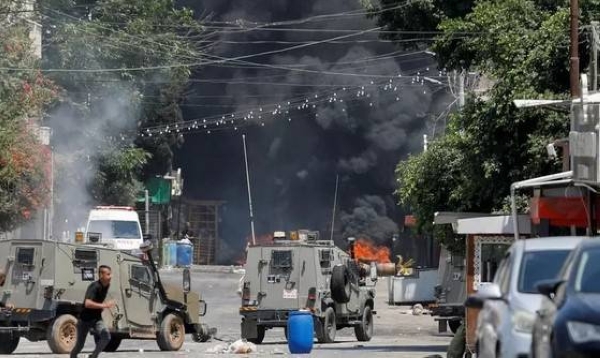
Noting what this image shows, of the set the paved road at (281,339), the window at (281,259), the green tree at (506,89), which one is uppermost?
the green tree at (506,89)

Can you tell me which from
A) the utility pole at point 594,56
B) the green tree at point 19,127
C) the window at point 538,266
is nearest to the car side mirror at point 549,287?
the window at point 538,266

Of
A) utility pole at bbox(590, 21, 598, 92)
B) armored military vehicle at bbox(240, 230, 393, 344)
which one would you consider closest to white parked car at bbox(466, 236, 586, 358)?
utility pole at bbox(590, 21, 598, 92)

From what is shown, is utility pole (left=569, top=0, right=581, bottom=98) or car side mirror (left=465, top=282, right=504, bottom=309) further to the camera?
utility pole (left=569, top=0, right=581, bottom=98)

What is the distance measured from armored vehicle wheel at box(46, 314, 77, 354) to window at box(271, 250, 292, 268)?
→ 21.9ft

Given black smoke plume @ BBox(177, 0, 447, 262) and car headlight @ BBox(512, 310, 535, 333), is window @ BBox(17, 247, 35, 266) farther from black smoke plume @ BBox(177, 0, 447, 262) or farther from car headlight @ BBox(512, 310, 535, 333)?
black smoke plume @ BBox(177, 0, 447, 262)

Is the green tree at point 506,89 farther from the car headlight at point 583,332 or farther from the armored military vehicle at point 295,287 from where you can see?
the car headlight at point 583,332

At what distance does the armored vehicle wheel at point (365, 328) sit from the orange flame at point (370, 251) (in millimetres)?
25373

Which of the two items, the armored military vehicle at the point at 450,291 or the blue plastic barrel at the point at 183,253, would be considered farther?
the blue plastic barrel at the point at 183,253

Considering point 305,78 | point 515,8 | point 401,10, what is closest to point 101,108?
point 305,78

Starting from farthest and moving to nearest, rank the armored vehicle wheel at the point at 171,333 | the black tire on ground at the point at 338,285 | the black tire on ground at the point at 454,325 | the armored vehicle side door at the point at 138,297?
the black tire on ground at the point at 454,325 < the black tire on ground at the point at 338,285 < the armored vehicle wheel at the point at 171,333 < the armored vehicle side door at the point at 138,297

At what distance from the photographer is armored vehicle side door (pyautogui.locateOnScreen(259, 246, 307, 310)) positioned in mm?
31891

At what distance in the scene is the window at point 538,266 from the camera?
14.4 meters

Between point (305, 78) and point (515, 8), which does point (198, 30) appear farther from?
point (515, 8)

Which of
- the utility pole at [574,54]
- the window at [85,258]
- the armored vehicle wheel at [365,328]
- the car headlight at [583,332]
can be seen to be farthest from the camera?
the armored vehicle wheel at [365,328]
